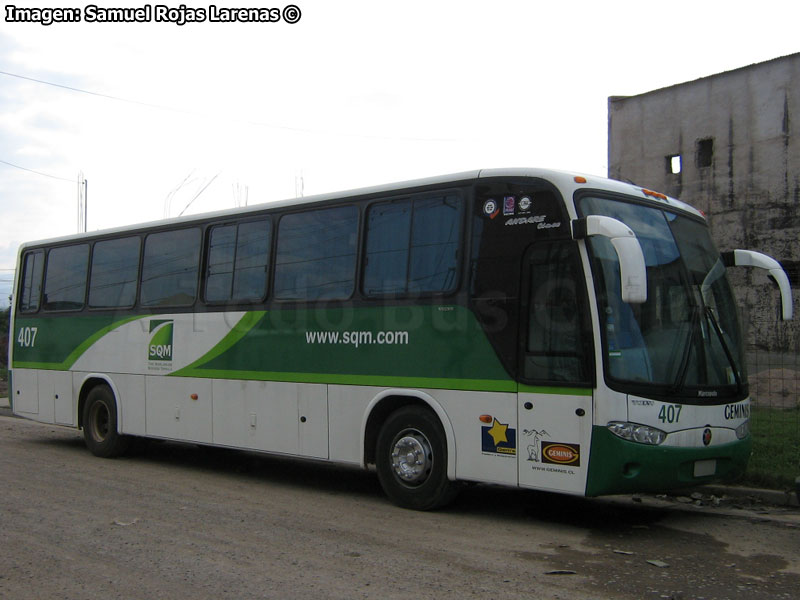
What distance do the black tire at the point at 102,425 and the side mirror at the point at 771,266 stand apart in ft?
28.3

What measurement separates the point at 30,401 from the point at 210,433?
16.1 ft

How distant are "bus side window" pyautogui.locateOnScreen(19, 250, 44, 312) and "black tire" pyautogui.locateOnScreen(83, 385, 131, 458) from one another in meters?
2.31

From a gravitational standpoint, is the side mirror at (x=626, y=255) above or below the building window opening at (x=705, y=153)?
below

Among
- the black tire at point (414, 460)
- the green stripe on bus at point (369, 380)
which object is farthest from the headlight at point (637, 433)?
the black tire at point (414, 460)

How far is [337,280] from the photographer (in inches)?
384

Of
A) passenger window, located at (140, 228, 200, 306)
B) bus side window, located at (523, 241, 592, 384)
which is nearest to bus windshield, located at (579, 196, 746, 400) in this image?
bus side window, located at (523, 241, 592, 384)

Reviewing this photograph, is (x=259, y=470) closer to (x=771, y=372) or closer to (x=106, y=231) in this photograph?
(x=106, y=231)

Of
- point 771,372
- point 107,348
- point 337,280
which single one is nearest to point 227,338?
point 337,280

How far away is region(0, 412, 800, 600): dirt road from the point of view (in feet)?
19.3

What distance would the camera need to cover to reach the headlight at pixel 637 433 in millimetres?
7348

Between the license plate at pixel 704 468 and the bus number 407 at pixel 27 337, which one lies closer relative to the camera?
the license plate at pixel 704 468

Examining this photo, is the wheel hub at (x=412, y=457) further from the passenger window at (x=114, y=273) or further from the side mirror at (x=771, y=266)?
the passenger window at (x=114, y=273)

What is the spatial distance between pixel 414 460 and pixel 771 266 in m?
4.08

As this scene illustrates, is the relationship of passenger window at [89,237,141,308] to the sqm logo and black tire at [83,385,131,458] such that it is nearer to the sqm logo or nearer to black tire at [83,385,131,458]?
the sqm logo
